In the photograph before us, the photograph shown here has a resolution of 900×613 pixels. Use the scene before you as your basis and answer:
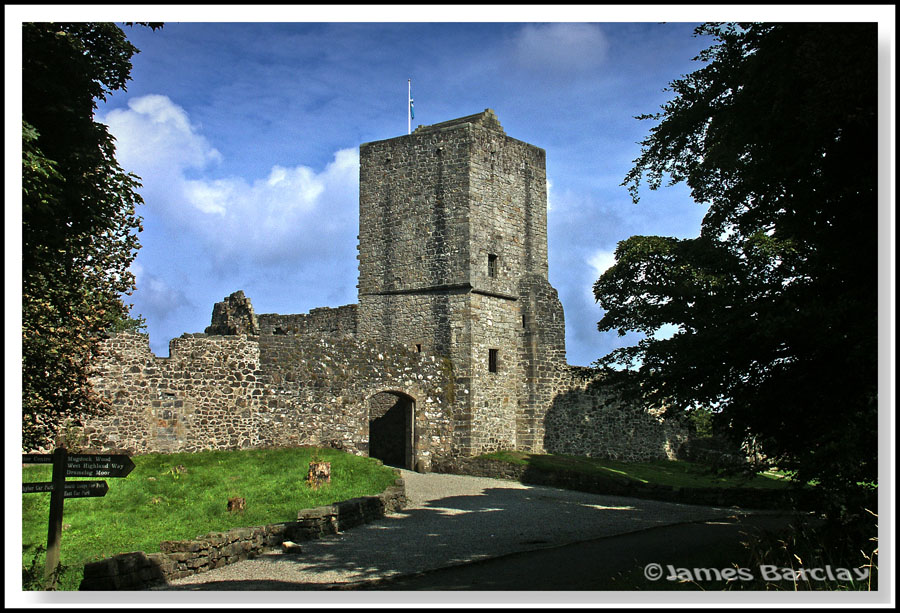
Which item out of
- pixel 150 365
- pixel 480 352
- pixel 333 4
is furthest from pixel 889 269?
pixel 480 352

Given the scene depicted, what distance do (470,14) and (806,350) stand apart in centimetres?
604

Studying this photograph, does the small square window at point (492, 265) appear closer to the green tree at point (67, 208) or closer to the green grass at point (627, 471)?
→ the green grass at point (627, 471)

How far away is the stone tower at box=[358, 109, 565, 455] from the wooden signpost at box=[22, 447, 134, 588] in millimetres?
15881

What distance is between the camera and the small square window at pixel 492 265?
2584 cm

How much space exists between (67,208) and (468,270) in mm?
16090

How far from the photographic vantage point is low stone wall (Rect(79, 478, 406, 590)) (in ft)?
30.6

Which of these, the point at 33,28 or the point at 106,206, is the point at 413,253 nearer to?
the point at 106,206

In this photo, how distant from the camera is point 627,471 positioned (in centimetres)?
2411

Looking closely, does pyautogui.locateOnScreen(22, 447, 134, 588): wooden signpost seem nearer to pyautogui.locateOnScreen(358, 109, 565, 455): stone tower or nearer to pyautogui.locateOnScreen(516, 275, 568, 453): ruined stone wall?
pyautogui.locateOnScreen(358, 109, 565, 455): stone tower

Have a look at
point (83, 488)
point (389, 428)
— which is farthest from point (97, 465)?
point (389, 428)

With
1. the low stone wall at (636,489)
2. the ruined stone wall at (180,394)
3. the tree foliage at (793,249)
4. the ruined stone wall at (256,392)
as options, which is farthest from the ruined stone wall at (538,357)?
the tree foliage at (793,249)

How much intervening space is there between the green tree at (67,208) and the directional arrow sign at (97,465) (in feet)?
7.56

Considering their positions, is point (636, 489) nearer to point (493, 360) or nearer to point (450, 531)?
point (493, 360)

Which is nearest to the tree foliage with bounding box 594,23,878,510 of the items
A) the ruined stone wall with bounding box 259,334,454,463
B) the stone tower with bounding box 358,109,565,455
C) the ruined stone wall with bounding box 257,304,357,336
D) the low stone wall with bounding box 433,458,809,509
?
the low stone wall with bounding box 433,458,809,509
